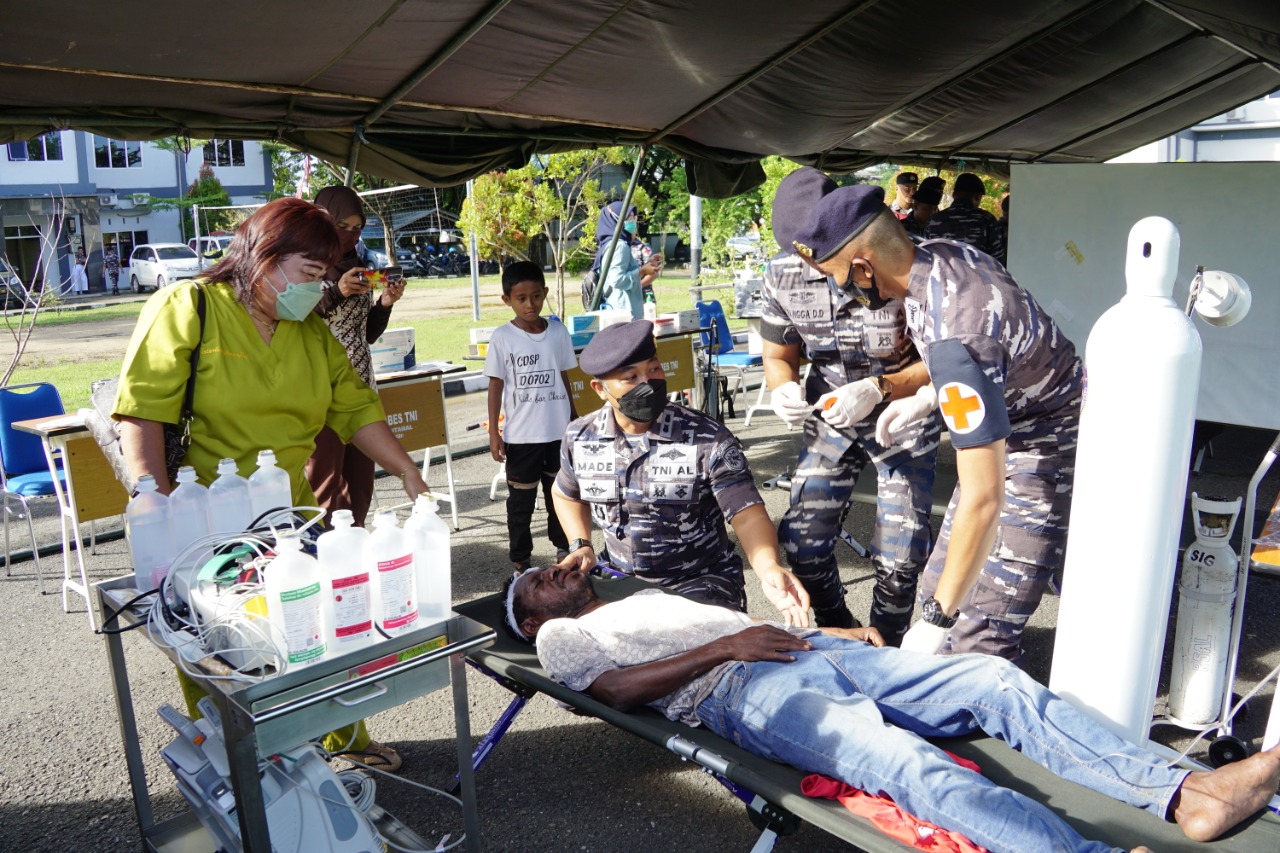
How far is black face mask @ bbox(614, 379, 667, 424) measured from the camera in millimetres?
3318

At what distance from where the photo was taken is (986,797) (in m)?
2.23

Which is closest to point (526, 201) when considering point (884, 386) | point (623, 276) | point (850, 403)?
point (623, 276)

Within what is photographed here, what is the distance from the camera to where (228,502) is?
8.37 feet

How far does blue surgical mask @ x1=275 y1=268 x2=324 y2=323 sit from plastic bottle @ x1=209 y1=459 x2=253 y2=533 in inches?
18.0

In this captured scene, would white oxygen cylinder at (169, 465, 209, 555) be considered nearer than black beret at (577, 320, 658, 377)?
Yes

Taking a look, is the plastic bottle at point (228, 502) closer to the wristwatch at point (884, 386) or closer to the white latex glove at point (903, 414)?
the white latex glove at point (903, 414)

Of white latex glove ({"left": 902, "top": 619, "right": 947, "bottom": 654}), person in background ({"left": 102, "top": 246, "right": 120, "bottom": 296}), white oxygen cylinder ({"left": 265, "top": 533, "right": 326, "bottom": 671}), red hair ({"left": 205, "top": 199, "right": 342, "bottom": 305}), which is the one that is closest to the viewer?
white oxygen cylinder ({"left": 265, "top": 533, "right": 326, "bottom": 671})

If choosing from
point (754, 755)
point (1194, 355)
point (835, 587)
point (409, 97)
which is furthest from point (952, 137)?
point (754, 755)

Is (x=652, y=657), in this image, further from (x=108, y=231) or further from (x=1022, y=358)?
(x=108, y=231)

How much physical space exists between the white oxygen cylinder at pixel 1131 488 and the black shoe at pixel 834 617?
4.18 feet

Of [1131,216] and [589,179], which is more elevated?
[589,179]

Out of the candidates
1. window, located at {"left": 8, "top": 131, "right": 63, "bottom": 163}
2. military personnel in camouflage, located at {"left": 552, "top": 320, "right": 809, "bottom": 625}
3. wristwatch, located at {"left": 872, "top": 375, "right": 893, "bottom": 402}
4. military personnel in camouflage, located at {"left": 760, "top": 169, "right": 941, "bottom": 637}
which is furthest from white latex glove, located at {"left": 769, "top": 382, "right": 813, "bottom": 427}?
window, located at {"left": 8, "top": 131, "right": 63, "bottom": 163}

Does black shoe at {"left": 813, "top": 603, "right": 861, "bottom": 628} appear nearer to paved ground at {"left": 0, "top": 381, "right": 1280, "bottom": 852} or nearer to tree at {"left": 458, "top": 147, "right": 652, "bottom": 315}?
paved ground at {"left": 0, "top": 381, "right": 1280, "bottom": 852}

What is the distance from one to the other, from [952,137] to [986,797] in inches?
276
